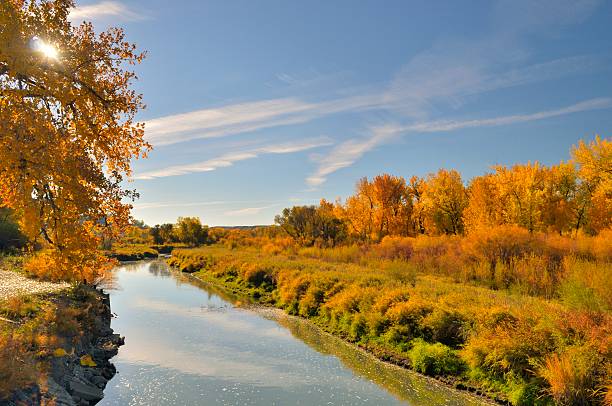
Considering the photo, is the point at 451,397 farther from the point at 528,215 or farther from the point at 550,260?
the point at 528,215

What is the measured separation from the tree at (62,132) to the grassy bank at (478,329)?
39.2ft

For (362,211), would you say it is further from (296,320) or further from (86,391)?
(86,391)

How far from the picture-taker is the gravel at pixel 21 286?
18.2 m

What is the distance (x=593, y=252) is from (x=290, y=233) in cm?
6081

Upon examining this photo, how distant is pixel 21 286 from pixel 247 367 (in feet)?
42.3

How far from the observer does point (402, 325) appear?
703 inches

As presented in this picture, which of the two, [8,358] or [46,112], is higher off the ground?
[46,112]

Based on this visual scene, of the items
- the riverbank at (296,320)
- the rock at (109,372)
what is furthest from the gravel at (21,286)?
the riverbank at (296,320)

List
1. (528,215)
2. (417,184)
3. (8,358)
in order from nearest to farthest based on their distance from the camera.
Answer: (8,358), (528,215), (417,184)

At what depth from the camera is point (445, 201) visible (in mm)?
56938

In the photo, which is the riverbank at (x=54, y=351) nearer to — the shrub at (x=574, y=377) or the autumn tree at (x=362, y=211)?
the shrub at (x=574, y=377)

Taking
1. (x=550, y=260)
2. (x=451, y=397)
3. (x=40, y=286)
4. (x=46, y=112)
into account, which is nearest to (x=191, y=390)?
(x=451, y=397)

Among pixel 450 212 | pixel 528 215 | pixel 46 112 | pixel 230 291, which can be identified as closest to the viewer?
pixel 46 112

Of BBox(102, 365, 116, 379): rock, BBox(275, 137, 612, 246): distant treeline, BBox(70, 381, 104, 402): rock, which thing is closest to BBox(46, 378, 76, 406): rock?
BBox(70, 381, 104, 402): rock
